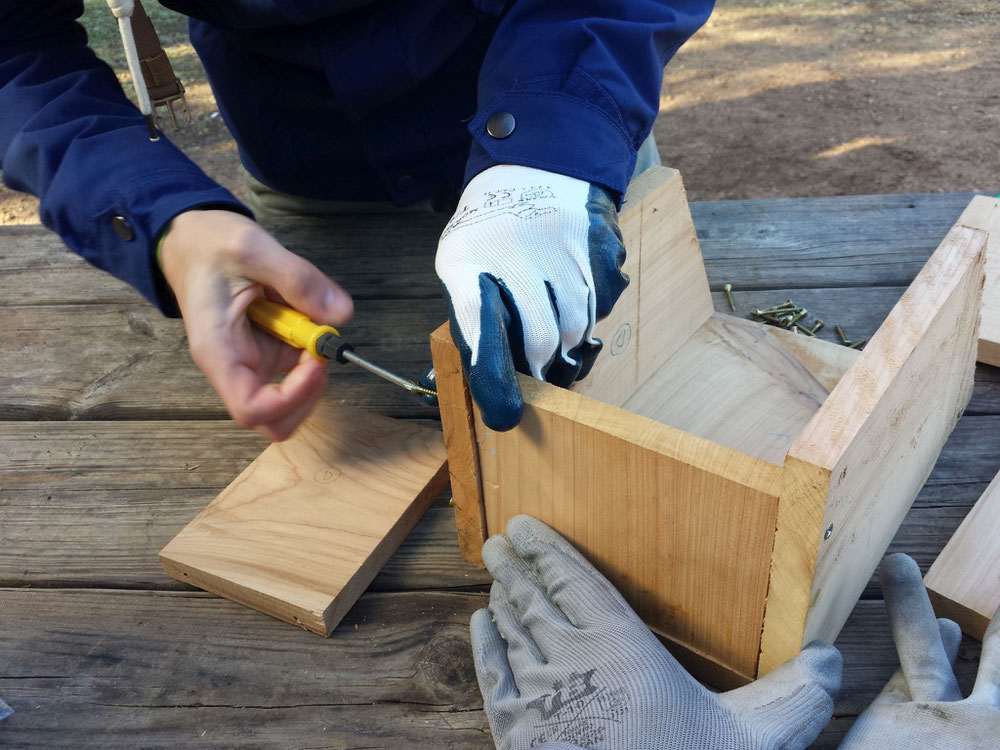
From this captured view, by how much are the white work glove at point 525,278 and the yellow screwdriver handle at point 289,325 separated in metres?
0.22

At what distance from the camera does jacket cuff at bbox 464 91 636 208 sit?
994mm

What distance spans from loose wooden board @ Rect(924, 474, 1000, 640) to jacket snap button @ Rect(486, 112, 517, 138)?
72 cm

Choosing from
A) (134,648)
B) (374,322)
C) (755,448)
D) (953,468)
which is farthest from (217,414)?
(953,468)

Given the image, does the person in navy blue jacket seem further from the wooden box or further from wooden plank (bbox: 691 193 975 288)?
wooden plank (bbox: 691 193 975 288)

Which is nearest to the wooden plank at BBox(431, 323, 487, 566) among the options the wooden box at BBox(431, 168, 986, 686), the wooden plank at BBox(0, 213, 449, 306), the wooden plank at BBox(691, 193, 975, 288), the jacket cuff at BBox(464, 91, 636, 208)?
the wooden box at BBox(431, 168, 986, 686)

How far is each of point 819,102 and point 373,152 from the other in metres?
3.41

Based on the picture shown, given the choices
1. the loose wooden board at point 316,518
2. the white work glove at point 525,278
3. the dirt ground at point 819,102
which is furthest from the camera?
the dirt ground at point 819,102

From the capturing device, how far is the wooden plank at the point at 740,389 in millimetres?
1131

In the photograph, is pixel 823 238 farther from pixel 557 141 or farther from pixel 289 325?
pixel 289 325

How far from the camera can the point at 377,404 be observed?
1.33 meters

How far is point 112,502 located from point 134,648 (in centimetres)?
28

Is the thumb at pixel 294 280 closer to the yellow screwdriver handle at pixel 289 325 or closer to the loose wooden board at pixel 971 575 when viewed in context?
the yellow screwdriver handle at pixel 289 325

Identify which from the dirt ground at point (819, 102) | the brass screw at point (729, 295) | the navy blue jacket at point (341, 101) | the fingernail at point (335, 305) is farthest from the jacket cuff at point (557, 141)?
the dirt ground at point (819, 102)

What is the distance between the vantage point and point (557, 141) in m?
1.01
